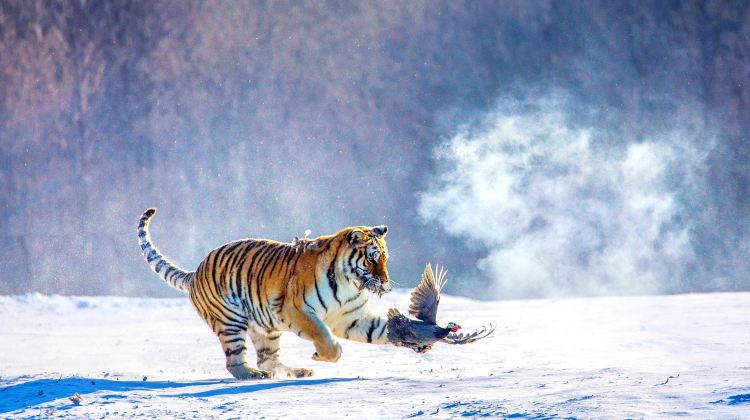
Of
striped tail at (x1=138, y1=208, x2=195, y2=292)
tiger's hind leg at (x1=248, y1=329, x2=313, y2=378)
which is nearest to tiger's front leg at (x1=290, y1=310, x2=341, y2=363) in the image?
tiger's hind leg at (x1=248, y1=329, x2=313, y2=378)

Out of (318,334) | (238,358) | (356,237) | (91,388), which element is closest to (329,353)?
(318,334)

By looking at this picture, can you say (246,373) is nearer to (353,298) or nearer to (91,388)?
(353,298)

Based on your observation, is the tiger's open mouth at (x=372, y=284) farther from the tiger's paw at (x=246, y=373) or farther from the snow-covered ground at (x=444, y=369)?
the tiger's paw at (x=246, y=373)

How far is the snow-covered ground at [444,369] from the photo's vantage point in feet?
17.8

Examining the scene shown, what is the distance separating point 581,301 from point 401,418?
445 inches

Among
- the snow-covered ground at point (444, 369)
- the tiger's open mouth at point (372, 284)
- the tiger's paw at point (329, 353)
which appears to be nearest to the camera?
the snow-covered ground at point (444, 369)

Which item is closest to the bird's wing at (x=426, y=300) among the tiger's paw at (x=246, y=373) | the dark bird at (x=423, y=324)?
the dark bird at (x=423, y=324)

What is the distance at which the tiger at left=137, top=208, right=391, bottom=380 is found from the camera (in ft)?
22.0

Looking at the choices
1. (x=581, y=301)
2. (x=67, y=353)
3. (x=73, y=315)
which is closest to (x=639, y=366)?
(x=67, y=353)

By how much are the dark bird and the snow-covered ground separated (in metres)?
0.29

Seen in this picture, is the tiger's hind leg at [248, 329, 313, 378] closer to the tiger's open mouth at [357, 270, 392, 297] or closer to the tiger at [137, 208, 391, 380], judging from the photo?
the tiger at [137, 208, 391, 380]

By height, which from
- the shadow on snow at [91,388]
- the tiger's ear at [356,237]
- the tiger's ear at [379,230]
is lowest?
the shadow on snow at [91,388]

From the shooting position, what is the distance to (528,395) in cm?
566

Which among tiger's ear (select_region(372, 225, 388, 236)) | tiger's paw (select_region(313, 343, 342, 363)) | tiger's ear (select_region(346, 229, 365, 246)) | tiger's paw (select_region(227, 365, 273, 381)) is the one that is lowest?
tiger's paw (select_region(227, 365, 273, 381))
